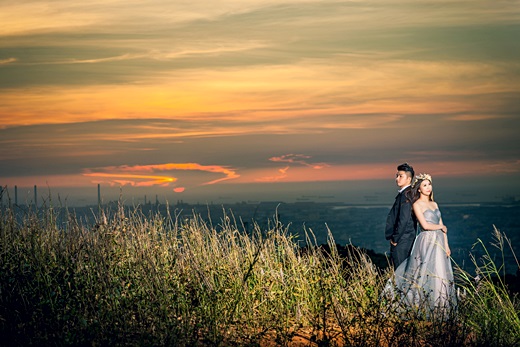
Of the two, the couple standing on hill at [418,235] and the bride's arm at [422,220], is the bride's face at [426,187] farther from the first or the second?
the bride's arm at [422,220]

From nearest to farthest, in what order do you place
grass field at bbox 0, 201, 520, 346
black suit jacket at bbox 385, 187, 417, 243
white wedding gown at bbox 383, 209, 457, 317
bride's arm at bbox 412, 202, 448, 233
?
grass field at bbox 0, 201, 520, 346
white wedding gown at bbox 383, 209, 457, 317
bride's arm at bbox 412, 202, 448, 233
black suit jacket at bbox 385, 187, 417, 243

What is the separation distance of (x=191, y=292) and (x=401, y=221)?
12.4 ft

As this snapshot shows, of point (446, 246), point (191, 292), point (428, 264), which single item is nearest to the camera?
point (191, 292)

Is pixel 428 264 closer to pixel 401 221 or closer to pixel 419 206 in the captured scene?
pixel 401 221

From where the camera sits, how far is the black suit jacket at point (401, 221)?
35.5 feet

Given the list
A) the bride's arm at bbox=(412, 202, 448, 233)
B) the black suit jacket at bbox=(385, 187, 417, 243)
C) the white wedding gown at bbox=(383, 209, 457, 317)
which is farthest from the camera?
the black suit jacket at bbox=(385, 187, 417, 243)

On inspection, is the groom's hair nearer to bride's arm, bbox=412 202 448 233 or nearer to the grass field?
bride's arm, bbox=412 202 448 233

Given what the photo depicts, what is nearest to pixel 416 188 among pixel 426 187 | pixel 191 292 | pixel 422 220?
pixel 426 187

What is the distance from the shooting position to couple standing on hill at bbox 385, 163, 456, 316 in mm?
10641

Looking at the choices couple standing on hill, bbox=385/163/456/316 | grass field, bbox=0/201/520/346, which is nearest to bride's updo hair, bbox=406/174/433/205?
couple standing on hill, bbox=385/163/456/316

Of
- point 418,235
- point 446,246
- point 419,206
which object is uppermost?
point 419,206

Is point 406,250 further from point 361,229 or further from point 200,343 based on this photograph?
point 361,229

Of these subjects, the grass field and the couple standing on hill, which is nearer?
the grass field

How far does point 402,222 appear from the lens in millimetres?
10859
